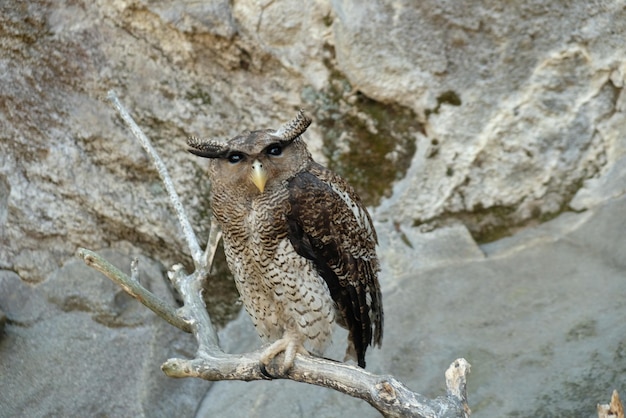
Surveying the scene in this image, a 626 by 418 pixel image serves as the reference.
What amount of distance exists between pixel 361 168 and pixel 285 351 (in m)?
1.97

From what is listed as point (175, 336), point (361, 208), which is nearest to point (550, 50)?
point (361, 208)

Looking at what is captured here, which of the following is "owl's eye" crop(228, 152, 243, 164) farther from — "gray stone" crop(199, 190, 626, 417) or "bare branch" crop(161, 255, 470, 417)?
"gray stone" crop(199, 190, 626, 417)

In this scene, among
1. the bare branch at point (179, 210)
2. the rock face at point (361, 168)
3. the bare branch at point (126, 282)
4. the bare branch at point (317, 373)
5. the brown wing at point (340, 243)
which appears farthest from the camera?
the rock face at point (361, 168)

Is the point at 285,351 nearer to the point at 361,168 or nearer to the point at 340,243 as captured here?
the point at 340,243

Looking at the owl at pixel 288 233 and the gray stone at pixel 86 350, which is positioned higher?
the owl at pixel 288 233

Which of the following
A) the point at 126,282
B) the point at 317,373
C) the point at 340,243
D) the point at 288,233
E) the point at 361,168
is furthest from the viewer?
the point at 361,168

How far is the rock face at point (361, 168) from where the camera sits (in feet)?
13.6

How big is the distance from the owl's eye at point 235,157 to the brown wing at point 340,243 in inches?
9.5

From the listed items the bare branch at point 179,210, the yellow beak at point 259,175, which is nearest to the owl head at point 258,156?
the yellow beak at point 259,175

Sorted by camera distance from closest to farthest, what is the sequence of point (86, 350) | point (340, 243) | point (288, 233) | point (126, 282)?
point (126, 282), point (288, 233), point (340, 243), point (86, 350)

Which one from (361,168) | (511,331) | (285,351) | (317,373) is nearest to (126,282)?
(285,351)

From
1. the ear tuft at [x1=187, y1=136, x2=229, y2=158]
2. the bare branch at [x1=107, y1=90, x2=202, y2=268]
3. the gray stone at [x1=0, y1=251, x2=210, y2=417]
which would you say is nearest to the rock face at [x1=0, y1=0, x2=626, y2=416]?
the gray stone at [x1=0, y1=251, x2=210, y2=417]

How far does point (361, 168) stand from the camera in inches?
190

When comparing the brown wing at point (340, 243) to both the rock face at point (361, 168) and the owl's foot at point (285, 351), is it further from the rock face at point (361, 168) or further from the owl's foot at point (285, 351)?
the rock face at point (361, 168)
